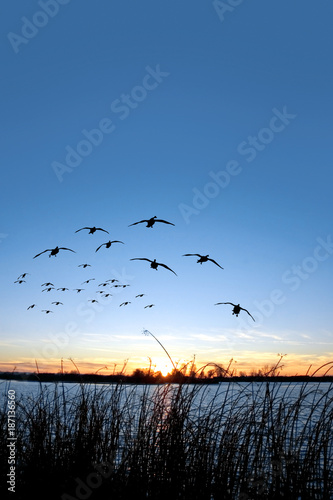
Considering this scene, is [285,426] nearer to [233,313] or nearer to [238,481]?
[238,481]

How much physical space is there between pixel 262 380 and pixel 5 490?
364 centimetres

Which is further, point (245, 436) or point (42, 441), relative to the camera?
point (42, 441)

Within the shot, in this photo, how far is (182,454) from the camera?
596 centimetres

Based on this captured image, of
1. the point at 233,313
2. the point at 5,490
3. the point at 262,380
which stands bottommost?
the point at 5,490

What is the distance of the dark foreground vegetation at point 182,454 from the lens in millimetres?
5664

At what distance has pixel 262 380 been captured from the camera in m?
6.27

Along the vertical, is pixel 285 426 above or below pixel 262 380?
below

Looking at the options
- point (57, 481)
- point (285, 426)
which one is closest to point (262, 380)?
point (285, 426)

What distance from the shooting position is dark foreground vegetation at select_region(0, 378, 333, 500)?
566 centimetres

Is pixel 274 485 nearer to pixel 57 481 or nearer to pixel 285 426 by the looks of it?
pixel 285 426

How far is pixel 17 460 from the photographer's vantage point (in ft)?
21.6

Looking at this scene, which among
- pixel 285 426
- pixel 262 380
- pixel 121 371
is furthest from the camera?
pixel 121 371

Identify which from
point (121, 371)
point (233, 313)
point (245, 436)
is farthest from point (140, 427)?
point (233, 313)

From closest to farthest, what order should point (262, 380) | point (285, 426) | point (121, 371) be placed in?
1. point (285, 426)
2. point (262, 380)
3. point (121, 371)
